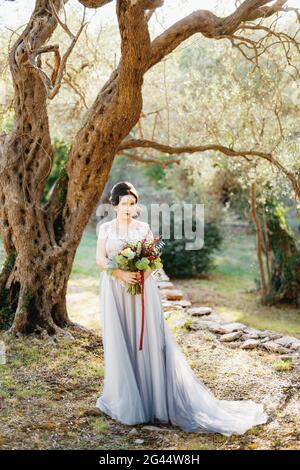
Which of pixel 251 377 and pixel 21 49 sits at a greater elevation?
pixel 21 49

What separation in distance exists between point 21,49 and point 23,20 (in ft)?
9.93

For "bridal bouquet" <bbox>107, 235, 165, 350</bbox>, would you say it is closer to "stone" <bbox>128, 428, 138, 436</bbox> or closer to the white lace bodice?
the white lace bodice

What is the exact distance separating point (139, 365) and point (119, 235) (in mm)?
1267

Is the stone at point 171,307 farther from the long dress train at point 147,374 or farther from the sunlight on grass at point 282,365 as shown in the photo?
the long dress train at point 147,374

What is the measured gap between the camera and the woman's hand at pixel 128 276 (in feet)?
17.1

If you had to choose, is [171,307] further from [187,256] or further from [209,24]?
[187,256]

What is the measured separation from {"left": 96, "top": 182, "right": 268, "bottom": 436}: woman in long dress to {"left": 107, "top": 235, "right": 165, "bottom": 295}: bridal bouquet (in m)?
0.07

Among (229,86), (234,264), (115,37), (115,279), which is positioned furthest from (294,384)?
(234,264)

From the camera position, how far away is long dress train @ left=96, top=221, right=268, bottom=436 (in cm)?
519

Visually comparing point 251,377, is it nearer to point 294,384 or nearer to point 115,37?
point 294,384

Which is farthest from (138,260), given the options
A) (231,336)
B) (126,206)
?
(231,336)

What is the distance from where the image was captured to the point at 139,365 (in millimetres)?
5301

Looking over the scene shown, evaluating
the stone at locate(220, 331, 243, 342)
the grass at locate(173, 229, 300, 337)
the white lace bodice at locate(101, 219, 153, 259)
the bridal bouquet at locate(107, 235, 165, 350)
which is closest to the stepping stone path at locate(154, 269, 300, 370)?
the stone at locate(220, 331, 243, 342)

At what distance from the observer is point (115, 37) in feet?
35.8
